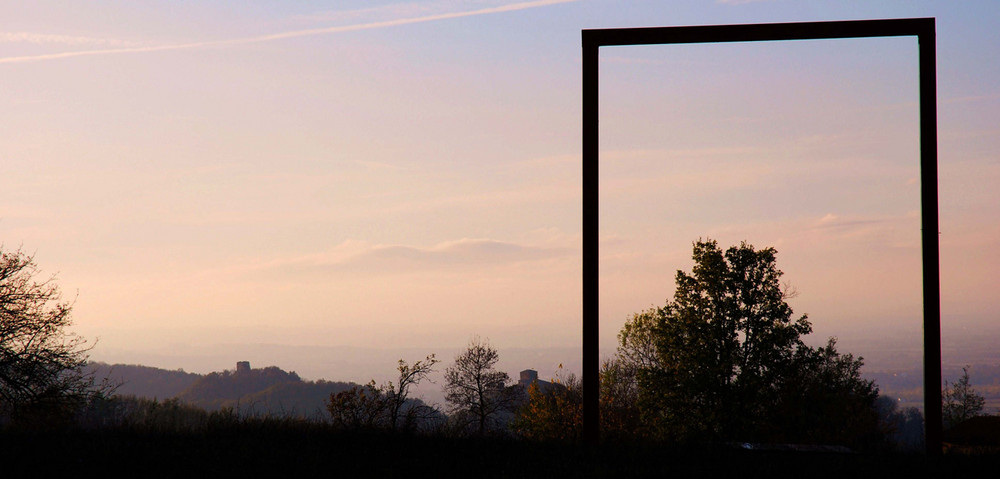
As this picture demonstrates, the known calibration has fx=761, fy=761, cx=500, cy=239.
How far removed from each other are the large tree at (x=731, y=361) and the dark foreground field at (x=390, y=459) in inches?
982

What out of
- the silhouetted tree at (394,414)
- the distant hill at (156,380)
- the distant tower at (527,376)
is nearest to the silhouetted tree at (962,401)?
the distant tower at (527,376)

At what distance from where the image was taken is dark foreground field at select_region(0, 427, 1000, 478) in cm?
821

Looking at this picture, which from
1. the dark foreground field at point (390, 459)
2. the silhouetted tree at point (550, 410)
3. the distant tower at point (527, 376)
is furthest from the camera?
the distant tower at point (527, 376)

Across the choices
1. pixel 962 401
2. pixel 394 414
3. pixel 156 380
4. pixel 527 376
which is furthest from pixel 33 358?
pixel 156 380

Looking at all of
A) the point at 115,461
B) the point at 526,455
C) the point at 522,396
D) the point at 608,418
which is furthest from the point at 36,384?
the point at 522,396

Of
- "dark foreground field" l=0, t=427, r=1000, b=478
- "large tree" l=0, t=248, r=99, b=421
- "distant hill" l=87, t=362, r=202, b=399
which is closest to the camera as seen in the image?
"dark foreground field" l=0, t=427, r=1000, b=478

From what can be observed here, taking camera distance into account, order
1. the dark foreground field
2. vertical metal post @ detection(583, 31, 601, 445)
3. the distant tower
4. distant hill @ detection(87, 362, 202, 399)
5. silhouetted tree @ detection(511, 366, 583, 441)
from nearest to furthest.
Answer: the dark foreground field < vertical metal post @ detection(583, 31, 601, 445) < silhouetted tree @ detection(511, 366, 583, 441) < the distant tower < distant hill @ detection(87, 362, 202, 399)

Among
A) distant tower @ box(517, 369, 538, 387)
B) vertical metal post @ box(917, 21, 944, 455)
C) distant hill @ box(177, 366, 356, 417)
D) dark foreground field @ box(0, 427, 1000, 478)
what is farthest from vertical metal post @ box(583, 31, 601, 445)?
distant hill @ box(177, 366, 356, 417)

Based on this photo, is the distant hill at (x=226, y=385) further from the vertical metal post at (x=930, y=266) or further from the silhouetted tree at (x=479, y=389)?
the vertical metal post at (x=930, y=266)

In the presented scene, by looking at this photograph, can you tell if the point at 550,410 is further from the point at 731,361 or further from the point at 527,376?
the point at 731,361

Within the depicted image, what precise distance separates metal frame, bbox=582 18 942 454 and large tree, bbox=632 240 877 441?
24.4 metres

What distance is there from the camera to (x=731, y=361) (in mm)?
35000

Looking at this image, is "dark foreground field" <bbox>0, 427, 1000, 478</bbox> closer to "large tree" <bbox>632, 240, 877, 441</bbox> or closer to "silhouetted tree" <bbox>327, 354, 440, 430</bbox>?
"silhouetted tree" <bbox>327, 354, 440, 430</bbox>

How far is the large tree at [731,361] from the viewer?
34281 millimetres
